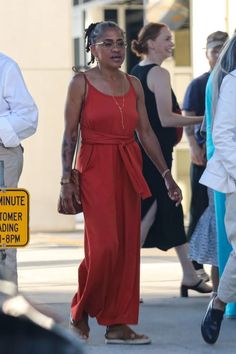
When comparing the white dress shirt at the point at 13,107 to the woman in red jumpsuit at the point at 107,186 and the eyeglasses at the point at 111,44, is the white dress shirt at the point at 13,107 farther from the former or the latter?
the eyeglasses at the point at 111,44

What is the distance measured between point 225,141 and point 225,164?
0.42 feet

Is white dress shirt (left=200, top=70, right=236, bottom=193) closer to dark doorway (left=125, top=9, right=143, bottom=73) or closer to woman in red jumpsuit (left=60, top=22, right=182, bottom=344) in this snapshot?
woman in red jumpsuit (left=60, top=22, right=182, bottom=344)

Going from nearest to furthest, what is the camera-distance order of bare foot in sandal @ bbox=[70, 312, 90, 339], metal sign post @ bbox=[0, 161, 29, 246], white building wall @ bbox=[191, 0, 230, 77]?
metal sign post @ bbox=[0, 161, 29, 246]
bare foot in sandal @ bbox=[70, 312, 90, 339]
white building wall @ bbox=[191, 0, 230, 77]

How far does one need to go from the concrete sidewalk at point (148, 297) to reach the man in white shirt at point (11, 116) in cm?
80

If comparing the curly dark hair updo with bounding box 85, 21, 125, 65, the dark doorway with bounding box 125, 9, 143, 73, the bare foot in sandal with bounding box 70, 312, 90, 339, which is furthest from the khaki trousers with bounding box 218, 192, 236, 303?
the dark doorway with bounding box 125, 9, 143, 73

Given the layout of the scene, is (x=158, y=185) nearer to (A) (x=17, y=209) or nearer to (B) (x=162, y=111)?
(B) (x=162, y=111)

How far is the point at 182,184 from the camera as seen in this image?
15.8m

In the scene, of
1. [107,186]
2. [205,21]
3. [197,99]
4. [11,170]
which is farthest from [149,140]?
[205,21]

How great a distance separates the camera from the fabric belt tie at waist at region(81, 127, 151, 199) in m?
6.68

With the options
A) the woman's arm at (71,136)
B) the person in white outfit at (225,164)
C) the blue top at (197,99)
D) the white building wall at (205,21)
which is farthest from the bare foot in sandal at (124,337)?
the white building wall at (205,21)

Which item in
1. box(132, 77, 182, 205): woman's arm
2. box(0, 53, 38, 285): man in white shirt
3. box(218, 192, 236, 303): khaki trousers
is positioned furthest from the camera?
box(132, 77, 182, 205): woman's arm

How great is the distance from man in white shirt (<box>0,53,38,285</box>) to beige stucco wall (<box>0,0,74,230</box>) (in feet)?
23.0

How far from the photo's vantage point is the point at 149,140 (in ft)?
23.0

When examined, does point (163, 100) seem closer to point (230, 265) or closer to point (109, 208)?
point (109, 208)
